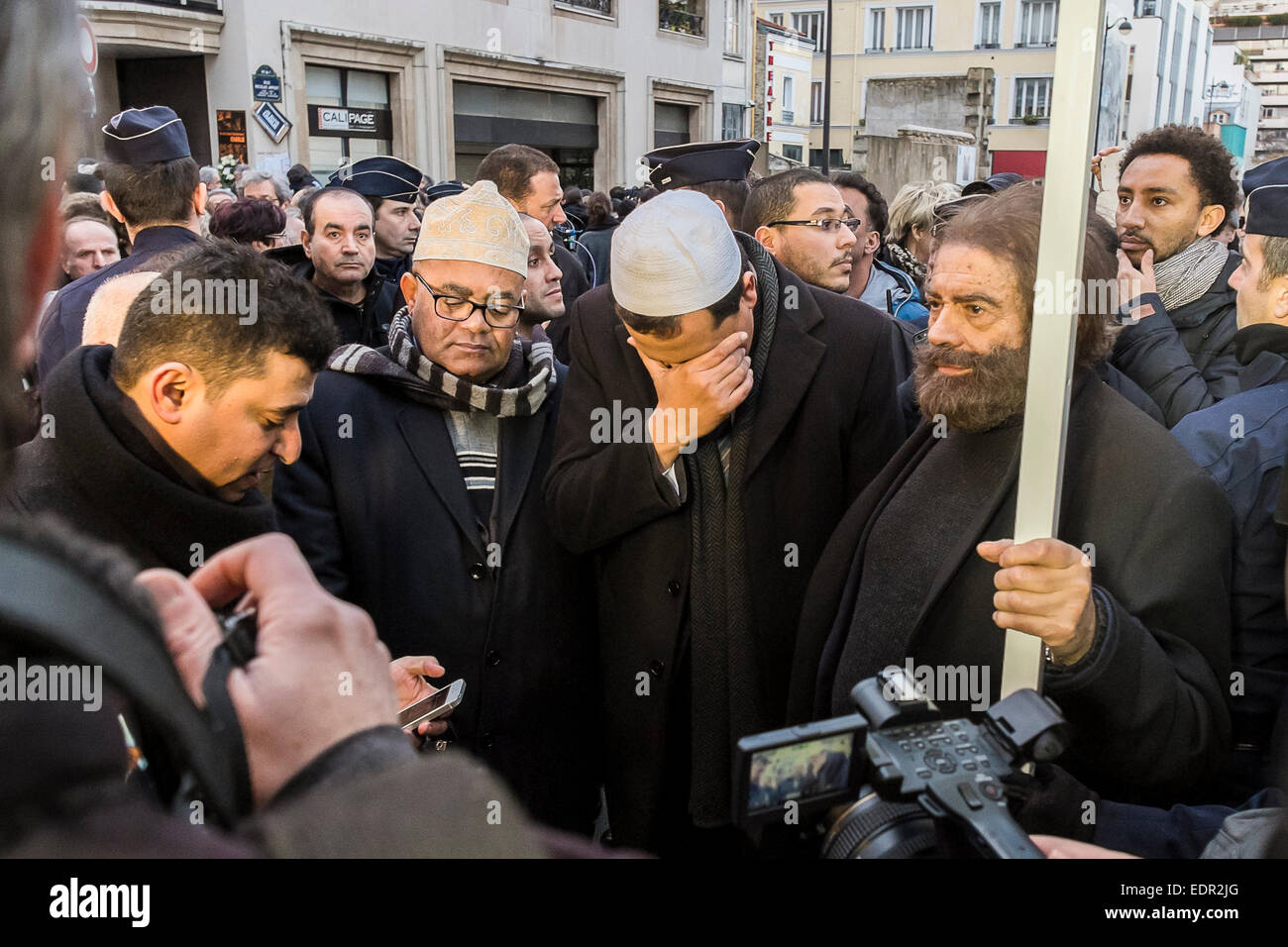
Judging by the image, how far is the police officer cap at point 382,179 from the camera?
448 cm

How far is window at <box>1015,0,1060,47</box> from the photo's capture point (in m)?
1.49

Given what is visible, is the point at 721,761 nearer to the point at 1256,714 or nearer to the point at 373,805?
the point at 1256,714

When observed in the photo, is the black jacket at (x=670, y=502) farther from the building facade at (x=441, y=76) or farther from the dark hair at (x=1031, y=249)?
the building facade at (x=441, y=76)

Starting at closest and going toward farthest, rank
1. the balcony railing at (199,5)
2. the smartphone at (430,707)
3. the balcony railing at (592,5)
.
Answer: the smartphone at (430,707), the balcony railing at (199,5), the balcony railing at (592,5)

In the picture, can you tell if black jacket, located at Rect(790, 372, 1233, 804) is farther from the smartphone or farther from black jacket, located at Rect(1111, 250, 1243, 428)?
black jacket, located at Rect(1111, 250, 1243, 428)

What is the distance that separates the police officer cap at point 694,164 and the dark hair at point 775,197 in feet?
1.18

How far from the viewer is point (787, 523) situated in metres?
2.04

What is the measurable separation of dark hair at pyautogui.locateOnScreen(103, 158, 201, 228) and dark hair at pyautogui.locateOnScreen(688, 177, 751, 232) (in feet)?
6.34

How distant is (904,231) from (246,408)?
3.84 m

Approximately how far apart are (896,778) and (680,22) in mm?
20055

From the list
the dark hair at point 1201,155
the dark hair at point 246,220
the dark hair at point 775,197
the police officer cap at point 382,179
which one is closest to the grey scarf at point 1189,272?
the dark hair at point 1201,155

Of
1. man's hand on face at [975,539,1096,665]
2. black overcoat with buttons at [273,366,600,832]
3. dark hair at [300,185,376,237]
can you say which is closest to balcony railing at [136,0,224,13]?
dark hair at [300,185,376,237]

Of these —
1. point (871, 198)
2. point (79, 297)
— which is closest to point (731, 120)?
point (871, 198)
